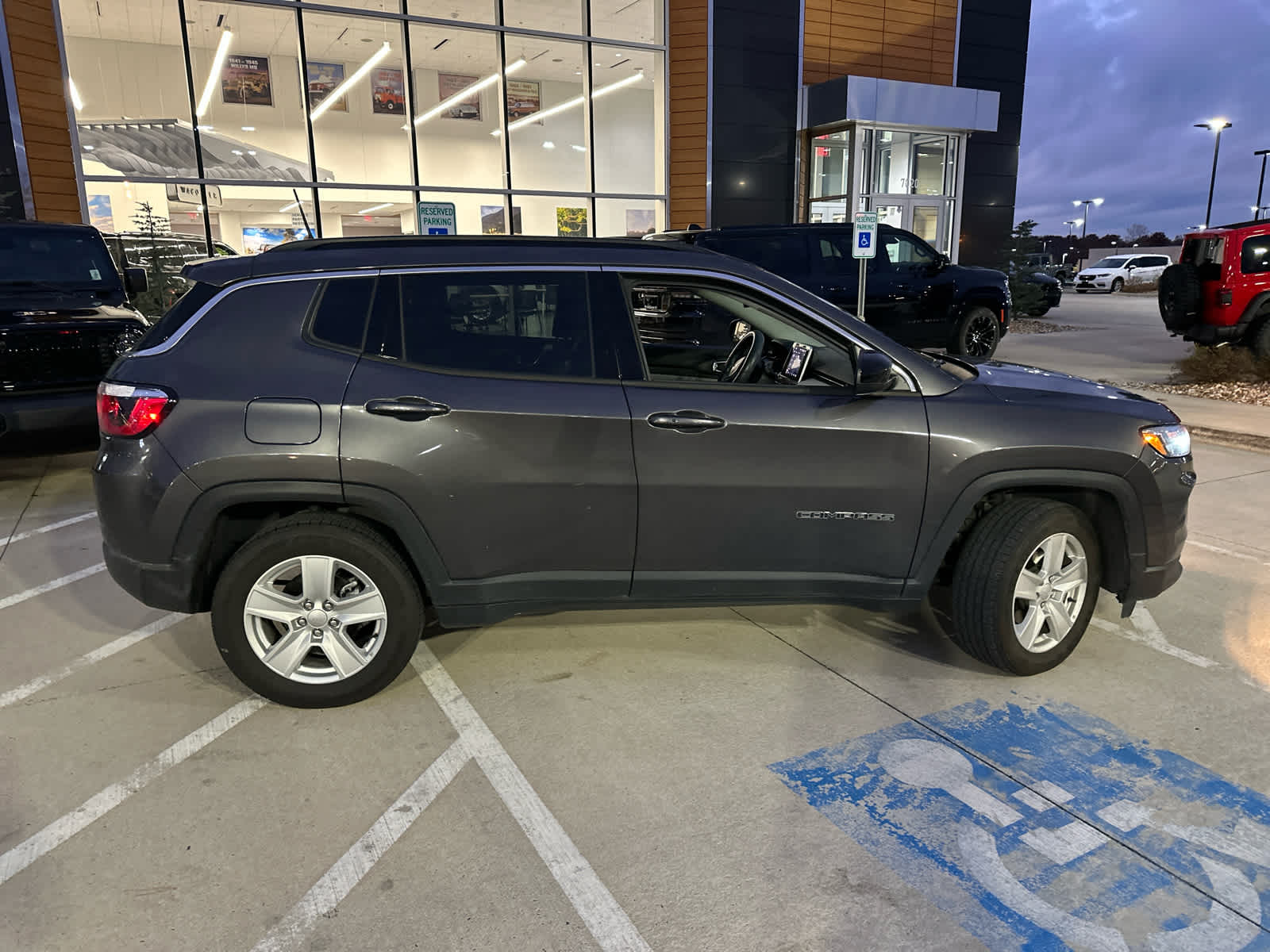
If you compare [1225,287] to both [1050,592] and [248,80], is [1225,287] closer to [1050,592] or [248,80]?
[1050,592]

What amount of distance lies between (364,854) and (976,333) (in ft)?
40.8

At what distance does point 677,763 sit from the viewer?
321 cm

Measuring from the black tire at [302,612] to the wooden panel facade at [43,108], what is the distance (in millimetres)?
13787

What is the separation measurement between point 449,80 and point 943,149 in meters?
11.3

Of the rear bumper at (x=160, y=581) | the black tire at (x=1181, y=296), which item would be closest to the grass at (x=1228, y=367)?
the black tire at (x=1181, y=296)

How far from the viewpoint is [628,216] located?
61.4ft

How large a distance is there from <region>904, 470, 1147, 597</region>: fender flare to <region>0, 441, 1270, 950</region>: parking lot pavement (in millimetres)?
534

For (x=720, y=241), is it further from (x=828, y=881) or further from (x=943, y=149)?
(x=943, y=149)

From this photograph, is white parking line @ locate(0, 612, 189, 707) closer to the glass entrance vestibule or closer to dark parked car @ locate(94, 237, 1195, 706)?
dark parked car @ locate(94, 237, 1195, 706)

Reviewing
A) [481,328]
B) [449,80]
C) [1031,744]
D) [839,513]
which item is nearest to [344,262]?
[481,328]

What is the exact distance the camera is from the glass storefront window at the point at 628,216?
18.5 metres

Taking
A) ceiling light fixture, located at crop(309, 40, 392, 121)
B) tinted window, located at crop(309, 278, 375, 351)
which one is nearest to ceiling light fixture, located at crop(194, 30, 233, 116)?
ceiling light fixture, located at crop(309, 40, 392, 121)

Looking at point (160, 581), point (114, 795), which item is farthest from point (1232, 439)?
point (114, 795)

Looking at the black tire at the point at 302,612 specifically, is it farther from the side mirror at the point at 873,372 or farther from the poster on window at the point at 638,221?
the poster on window at the point at 638,221
